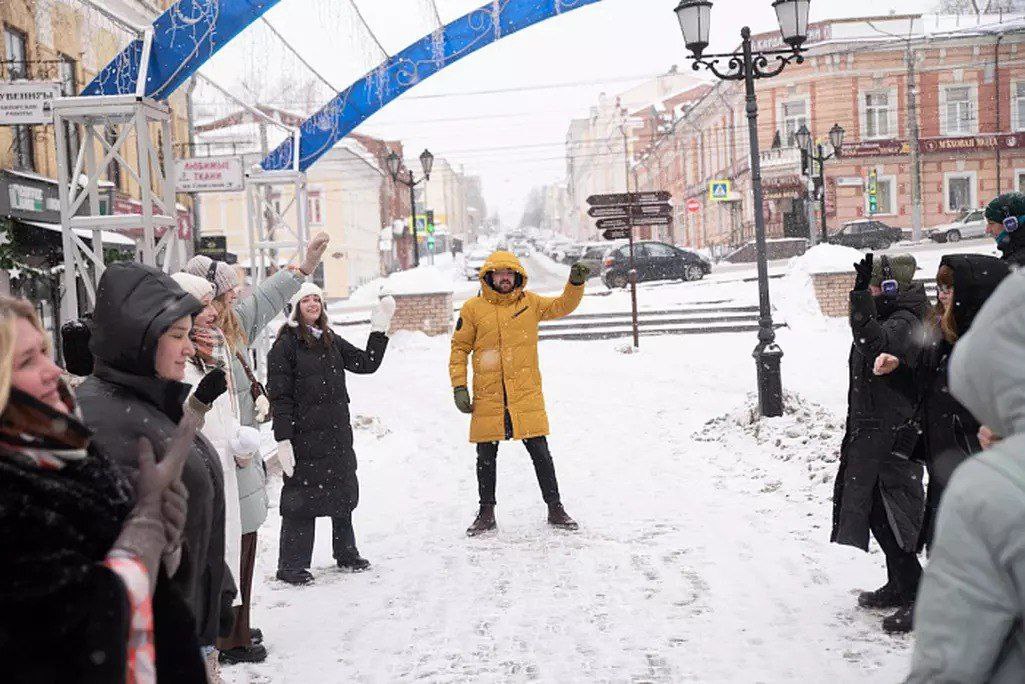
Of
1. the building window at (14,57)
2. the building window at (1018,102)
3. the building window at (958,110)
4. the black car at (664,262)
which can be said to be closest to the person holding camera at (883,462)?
the building window at (14,57)

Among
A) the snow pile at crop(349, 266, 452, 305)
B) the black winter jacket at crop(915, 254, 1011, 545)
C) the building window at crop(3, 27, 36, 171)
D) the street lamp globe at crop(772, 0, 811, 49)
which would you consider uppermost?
the building window at crop(3, 27, 36, 171)

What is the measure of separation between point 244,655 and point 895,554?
3012 millimetres

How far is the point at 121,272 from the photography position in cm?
278

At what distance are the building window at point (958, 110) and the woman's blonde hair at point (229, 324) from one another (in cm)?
4646

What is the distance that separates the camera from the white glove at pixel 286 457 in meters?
5.97

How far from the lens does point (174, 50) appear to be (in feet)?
28.7

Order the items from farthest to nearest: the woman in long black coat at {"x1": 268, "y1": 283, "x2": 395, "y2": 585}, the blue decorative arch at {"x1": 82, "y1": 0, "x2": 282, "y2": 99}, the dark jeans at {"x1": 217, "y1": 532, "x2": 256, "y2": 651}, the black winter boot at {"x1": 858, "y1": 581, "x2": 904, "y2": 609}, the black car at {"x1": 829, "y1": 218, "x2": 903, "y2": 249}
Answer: the black car at {"x1": 829, "y1": 218, "x2": 903, "y2": 249} < the blue decorative arch at {"x1": 82, "y1": 0, "x2": 282, "y2": 99} < the woman in long black coat at {"x1": 268, "y1": 283, "x2": 395, "y2": 585} < the black winter boot at {"x1": 858, "y1": 581, "x2": 904, "y2": 609} < the dark jeans at {"x1": 217, "y1": 532, "x2": 256, "y2": 651}

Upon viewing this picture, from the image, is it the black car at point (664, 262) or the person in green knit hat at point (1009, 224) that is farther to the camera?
Answer: the black car at point (664, 262)

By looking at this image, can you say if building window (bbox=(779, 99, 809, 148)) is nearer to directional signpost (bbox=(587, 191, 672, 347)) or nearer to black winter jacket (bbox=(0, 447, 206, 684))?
directional signpost (bbox=(587, 191, 672, 347))

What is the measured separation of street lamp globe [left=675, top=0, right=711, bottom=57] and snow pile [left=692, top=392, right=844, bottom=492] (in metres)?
3.84

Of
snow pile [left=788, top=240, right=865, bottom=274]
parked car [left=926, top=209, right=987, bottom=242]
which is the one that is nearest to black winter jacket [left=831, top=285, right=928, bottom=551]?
snow pile [left=788, top=240, right=865, bottom=274]

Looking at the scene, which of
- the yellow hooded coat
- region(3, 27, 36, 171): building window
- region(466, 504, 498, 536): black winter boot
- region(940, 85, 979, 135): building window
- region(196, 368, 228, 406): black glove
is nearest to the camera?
region(196, 368, 228, 406): black glove

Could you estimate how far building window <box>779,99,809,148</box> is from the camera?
46500mm

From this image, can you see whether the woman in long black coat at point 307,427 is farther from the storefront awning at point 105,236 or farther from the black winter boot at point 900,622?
the storefront awning at point 105,236
